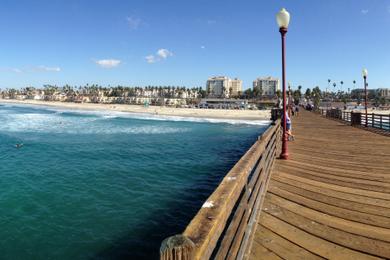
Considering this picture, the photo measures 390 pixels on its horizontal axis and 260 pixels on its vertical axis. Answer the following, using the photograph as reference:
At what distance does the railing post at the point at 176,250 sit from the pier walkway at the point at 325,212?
1965 millimetres

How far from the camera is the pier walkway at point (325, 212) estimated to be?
3205mm

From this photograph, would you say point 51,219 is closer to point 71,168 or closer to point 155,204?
point 155,204

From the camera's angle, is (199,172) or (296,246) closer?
(296,246)

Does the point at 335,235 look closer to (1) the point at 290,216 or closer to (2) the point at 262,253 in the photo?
(1) the point at 290,216

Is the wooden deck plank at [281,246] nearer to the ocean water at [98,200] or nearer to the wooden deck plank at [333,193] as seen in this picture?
the wooden deck plank at [333,193]

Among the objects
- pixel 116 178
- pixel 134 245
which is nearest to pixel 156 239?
pixel 134 245

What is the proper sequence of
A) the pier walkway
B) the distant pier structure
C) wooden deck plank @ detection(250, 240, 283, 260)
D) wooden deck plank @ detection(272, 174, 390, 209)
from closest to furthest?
1. the distant pier structure
2. wooden deck plank @ detection(250, 240, 283, 260)
3. the pier walkway
4. wooden deck plank @ detection(272, 174, 390, 209)

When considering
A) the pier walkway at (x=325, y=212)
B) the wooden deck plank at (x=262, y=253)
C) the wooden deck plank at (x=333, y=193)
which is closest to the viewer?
the wooden deck plank at (x=262, y=253)

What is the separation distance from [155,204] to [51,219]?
3646mm

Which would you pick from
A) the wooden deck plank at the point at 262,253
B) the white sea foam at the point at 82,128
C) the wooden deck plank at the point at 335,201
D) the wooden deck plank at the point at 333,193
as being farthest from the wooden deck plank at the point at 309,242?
the white sea foam at the point at 82,128

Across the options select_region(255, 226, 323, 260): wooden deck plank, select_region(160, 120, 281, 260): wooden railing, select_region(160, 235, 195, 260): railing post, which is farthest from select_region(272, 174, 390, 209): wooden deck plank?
select_region(160, 235, 195, 260): railing post

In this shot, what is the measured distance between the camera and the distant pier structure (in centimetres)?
188

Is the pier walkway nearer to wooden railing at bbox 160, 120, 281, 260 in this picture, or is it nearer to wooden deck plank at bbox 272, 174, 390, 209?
wooden deck plank at bbox 272, 174, 390, 209

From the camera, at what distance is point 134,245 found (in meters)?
8.14
